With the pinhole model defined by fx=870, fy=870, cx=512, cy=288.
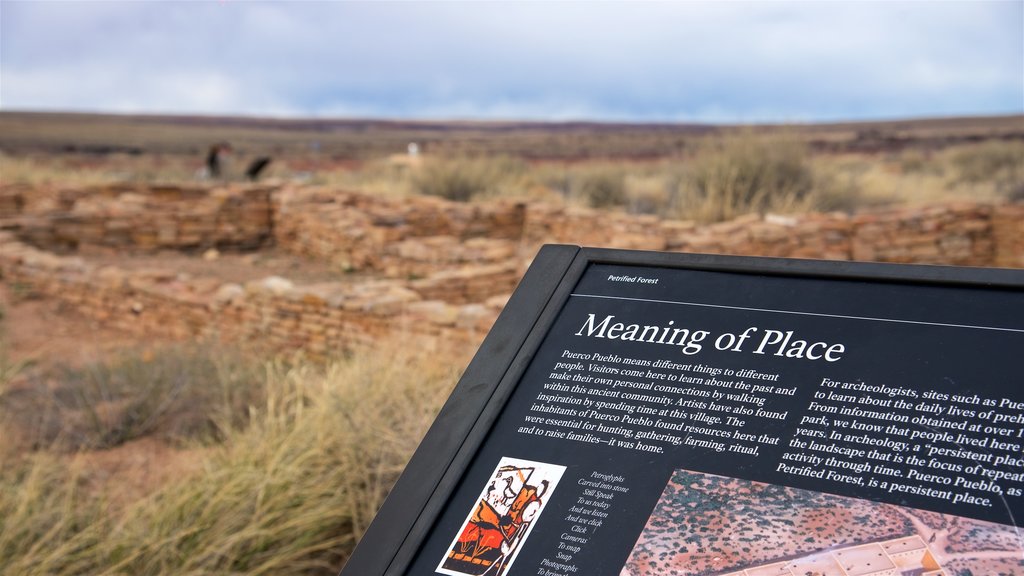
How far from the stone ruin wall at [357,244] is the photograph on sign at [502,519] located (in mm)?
3820

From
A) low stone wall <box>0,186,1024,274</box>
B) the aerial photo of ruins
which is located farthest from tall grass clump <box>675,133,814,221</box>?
the aerial photo of ruins

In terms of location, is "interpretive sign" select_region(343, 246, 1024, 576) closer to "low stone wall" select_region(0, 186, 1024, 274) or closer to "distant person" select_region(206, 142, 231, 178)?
"low stone wall" select_region(0, 186, 1024, 274)

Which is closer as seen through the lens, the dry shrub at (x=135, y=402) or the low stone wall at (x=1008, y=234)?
the dry shrub at (x=135, y=402)

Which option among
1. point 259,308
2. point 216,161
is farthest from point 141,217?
point 216,161

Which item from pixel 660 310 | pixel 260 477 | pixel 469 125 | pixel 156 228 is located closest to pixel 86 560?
pixel 260 477

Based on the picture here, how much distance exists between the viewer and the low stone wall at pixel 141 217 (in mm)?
11367

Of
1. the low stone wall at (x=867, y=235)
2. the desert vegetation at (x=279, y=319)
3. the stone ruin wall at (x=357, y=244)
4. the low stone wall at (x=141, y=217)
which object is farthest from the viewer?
the low stone wall at (x=141, y=217)

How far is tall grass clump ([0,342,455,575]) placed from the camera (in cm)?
317

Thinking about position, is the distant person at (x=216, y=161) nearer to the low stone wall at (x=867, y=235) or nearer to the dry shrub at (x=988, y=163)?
the low stone wall at (x=867, y=235)

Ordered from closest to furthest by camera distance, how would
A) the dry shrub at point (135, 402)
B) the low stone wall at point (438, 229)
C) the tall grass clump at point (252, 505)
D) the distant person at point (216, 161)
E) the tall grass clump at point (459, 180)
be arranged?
1. the tall grass clump at point (252, 505)
2. the dry shrub at point (135, 402)
3. the low stone wall at point (438, 229)
4. the tall grass clump at point (459, 180)
5. the distant person at point (216, 161)

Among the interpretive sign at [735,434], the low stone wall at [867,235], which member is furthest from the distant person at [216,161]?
the interpretive sign at [735,434]

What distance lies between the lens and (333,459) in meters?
3.75

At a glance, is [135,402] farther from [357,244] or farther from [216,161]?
[216,161]

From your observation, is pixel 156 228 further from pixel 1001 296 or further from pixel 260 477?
pixel 1001 296
